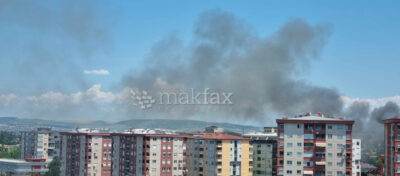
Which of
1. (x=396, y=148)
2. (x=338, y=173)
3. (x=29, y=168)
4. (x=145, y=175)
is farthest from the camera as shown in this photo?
(x=29, y=168)

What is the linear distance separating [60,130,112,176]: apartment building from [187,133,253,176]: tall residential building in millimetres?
17428

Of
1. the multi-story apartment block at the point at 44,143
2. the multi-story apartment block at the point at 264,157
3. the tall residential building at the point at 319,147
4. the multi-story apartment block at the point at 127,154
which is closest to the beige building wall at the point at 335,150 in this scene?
the tall residential building at the point at 319,147

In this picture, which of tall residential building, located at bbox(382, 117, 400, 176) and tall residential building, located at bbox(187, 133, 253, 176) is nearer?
tall residential building, located at bbox(382, 117, 400, 176)

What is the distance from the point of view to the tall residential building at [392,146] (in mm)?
42875

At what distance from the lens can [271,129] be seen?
8238cm

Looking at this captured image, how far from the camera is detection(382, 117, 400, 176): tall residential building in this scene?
141ft

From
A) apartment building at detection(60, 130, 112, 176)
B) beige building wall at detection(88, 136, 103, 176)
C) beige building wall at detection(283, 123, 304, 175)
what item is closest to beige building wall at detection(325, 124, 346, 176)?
beige building wall at detection(283, 123, 304, 175)

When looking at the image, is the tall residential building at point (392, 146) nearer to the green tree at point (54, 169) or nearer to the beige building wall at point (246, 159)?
the beige building wall at point (246, 159)

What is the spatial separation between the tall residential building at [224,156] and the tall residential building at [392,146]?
20.2 m

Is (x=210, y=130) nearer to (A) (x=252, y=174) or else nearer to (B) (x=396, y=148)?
(A) (x=252, y=174)

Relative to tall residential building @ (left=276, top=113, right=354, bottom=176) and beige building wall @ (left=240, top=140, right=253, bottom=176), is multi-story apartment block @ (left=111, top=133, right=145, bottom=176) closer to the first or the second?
beige building wall @ (left=240, top=140, right=253, bottom=176)

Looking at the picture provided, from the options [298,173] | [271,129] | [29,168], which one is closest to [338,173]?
[298,173]

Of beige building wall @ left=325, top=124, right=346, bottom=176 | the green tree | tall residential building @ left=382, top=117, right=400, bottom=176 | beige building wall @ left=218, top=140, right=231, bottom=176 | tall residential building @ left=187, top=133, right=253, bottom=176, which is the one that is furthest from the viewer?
the green tree

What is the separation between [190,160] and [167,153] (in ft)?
8.86
